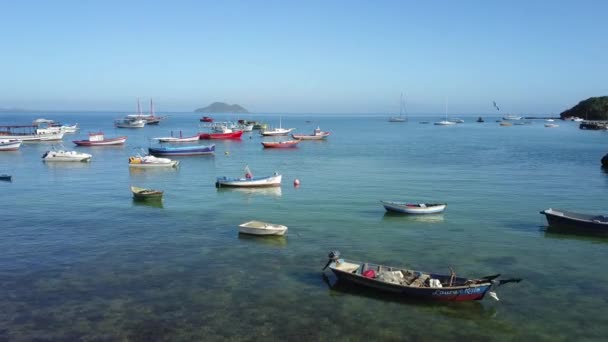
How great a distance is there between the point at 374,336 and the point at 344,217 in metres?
21.8

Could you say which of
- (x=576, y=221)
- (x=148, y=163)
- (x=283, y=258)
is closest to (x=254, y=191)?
(x=283, y=258)

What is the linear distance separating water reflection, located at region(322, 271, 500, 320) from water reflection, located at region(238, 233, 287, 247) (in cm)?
832

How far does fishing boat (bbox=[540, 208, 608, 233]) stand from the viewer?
3856 cm

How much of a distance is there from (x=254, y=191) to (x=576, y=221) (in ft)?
103

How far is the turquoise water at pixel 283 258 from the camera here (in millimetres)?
23719

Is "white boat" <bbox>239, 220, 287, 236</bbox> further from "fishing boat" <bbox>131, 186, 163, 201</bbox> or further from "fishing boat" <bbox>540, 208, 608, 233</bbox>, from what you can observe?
"fishing boat" <bbox>540, 208, 608, 233</bbox>

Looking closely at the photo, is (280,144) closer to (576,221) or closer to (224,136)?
(224,136)

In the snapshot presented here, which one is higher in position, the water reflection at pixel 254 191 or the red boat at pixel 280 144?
the red boat at pixel 280 144

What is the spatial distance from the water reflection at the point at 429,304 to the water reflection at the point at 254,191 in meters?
27.8

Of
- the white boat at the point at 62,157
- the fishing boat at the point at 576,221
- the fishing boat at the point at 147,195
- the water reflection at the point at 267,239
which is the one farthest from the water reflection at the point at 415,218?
the white boat at the point at 62,157

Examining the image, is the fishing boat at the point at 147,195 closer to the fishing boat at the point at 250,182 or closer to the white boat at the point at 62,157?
the fishing boat at the point at 250,182

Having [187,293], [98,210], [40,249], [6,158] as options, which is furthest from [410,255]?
[6,158]

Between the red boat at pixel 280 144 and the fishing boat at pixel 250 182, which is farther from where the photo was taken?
the red boat at pixel 280 144

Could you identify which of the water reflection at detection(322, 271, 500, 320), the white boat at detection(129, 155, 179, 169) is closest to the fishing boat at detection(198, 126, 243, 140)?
the white boat at detection(129, 155, 179, 169)
